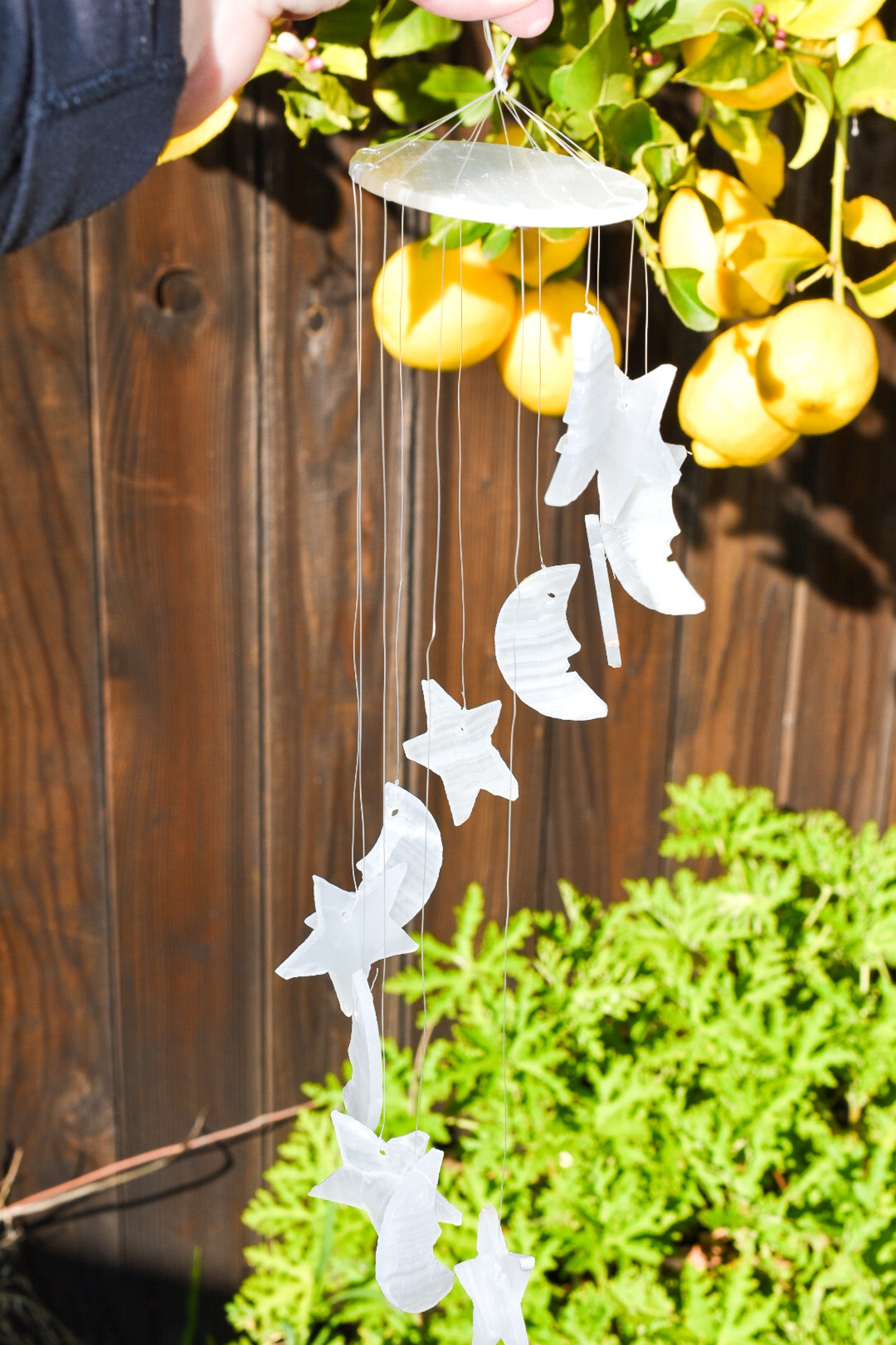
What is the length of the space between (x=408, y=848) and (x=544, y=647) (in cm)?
9

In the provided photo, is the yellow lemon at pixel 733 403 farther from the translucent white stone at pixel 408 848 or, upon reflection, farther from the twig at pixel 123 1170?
the twig at pixel 123 1170

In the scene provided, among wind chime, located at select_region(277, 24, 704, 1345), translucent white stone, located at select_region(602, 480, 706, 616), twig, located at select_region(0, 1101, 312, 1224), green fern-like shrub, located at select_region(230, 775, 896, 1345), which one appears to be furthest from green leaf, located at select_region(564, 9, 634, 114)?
twig, located at select_region(0, 1101, 312, 1224)

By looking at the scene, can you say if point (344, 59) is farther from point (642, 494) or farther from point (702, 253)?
point (642, 494)

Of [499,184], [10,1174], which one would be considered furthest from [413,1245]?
[10,1174]

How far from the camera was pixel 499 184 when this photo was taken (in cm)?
40

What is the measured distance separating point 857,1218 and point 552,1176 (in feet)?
0.66

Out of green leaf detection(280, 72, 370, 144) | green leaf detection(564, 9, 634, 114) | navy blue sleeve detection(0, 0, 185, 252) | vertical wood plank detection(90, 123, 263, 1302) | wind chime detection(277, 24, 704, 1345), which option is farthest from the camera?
vertical wood plank detection(90, 123, 263, 1302)

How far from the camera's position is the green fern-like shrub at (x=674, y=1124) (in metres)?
0.77

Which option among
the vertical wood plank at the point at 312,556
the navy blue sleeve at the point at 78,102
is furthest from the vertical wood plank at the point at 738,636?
the navy blue sleeve at the point at 78,102

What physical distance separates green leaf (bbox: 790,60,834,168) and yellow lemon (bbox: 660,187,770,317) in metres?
0.05

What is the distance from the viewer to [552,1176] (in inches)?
32.6

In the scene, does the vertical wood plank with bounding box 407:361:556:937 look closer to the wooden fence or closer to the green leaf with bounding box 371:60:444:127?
the wooden fence

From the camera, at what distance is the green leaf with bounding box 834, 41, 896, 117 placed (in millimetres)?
582

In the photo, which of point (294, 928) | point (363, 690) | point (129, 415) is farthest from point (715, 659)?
point (129, 415)
